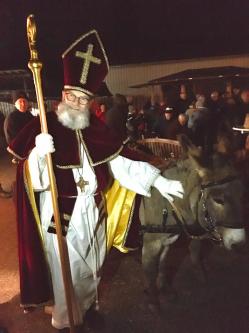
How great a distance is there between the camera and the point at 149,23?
14.2 feet

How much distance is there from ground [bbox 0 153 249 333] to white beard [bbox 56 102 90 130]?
1802 millimetres

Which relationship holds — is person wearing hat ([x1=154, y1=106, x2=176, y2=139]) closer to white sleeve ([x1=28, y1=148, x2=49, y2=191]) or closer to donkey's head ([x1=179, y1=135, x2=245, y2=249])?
donkey's head ([x1=179, y1=135, x2=245, y2=249])

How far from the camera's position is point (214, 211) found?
2977mm

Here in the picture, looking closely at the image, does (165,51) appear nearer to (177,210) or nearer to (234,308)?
(177,210)

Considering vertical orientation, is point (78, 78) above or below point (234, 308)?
above

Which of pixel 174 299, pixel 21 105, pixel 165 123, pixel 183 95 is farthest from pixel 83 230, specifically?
pixel 21 105

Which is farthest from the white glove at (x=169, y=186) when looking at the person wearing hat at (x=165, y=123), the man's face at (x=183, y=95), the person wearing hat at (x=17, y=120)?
the person wearing hat at (x=17, y=120)

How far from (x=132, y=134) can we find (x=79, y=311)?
239 cm

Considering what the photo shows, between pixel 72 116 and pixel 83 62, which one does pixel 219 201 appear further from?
pixel 83 62

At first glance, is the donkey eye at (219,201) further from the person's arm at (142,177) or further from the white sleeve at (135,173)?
the white sleeve at (135,173)

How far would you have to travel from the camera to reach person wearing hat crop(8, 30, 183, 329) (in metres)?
2.66

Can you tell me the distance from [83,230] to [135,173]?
0.62 meters

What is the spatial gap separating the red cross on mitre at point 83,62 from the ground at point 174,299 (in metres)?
2.06

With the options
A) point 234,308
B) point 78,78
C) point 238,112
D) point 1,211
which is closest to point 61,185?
point 78,78
